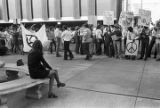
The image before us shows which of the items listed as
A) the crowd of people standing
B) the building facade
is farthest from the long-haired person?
the building facade

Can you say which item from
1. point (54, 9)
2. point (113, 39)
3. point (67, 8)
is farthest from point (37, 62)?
point (54, 9)

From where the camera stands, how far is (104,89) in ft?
17.7

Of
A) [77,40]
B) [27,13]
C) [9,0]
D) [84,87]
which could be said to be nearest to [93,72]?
[84,87]

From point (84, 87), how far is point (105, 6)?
48.6ft

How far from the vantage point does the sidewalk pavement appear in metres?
4.48

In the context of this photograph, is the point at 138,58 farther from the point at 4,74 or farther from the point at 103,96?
the point at 4,74

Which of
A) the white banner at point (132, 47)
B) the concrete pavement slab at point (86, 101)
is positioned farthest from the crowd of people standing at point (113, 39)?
the concrete pavement slab at point (86, 101)

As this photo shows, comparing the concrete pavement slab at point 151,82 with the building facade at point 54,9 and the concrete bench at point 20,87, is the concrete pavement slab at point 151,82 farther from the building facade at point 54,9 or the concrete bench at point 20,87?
the building facade at point 54,9

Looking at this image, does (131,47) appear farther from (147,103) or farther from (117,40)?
(147,103)

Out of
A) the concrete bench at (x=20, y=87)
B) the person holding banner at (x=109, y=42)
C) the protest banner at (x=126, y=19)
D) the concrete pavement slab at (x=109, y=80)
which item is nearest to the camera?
the concrete bench at (x=20, y=87)

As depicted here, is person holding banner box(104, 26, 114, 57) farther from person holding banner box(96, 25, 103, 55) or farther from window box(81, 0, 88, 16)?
window box(81, 0, 88, 16)

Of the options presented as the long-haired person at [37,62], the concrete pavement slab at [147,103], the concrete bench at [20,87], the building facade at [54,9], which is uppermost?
the building facade at [54,9]

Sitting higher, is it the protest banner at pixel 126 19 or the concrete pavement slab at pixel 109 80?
the protest banner at pixel 126 19

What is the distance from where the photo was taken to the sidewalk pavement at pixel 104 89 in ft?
14.7
